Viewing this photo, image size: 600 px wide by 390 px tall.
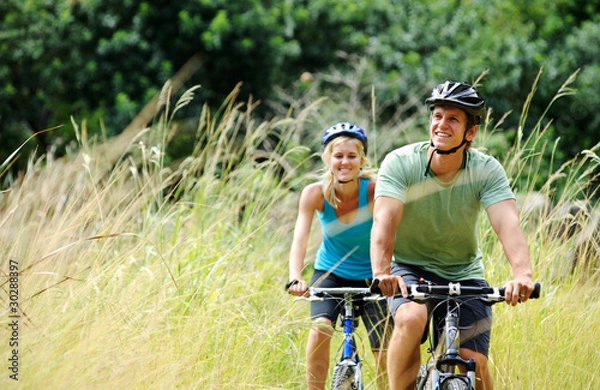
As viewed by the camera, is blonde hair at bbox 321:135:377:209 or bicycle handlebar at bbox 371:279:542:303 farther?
blonde hair at bbox 321:135:377:209

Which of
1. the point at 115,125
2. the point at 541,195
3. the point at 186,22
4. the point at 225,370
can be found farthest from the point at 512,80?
the point at 225,370

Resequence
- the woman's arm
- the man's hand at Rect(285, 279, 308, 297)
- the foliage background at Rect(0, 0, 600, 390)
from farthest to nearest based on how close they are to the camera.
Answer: the woman's arm < the man's hand at Rect(285, 279, 308, 297) < the foliage background at Rect(0, 0, 600, 390)

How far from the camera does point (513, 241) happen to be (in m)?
3.80

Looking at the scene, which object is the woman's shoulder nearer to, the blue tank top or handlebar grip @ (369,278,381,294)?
the blue tank top

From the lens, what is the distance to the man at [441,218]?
3783 millimetres

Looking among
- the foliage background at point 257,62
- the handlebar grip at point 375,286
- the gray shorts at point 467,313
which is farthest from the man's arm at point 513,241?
the foliage background at point 257,62

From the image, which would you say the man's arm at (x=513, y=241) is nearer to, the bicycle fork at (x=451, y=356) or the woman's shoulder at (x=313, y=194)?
the bicycle fork at (x=451, y=356)

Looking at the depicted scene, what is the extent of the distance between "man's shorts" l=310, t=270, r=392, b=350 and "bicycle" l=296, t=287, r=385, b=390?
93 millimetres

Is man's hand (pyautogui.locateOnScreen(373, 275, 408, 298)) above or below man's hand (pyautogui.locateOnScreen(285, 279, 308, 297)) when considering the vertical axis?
above

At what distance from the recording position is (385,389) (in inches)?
185

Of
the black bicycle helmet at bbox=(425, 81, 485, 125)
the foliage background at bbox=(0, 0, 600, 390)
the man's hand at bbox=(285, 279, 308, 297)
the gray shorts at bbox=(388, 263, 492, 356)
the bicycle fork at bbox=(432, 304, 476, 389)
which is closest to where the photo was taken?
the bicycle fork at bbox=(432, 304, 476, 389)

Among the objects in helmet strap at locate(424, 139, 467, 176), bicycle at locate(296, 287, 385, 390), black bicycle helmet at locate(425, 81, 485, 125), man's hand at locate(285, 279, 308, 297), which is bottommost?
bicycle at locate(296, 287, 385, 390)

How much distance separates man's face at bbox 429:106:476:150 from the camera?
392 centimetres

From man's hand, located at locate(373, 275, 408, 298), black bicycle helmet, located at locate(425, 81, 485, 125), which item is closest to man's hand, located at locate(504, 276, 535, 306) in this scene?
man's hand, located at locate(373, 275, 408, 298)
